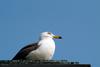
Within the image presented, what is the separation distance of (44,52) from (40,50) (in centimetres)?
34

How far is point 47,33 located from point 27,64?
304 inches

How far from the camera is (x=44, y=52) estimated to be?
20281 mm

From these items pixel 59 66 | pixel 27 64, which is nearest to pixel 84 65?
pixel 59 66

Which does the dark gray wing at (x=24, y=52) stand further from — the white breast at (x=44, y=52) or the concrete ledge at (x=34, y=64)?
the concrete ledge at (x=34, y=64)

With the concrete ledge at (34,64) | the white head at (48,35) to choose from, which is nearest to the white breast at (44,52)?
the white head at (48,35)

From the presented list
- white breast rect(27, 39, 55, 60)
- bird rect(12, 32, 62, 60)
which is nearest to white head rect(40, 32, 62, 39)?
bird rect(12, 32, 62, 60)

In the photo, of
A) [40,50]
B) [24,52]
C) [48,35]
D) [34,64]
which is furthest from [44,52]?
[34,64]

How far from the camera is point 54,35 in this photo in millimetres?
22547

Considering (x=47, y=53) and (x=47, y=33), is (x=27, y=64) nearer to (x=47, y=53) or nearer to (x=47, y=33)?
(x=47, y=53)

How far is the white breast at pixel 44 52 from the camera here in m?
20.2

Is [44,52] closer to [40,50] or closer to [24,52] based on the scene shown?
[40,50]

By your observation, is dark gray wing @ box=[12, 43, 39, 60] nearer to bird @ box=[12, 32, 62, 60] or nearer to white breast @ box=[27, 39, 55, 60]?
bird @ box=[12, 32, 62, 60]

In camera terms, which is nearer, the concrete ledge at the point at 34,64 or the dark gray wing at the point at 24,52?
the concrete ledge at the point at 34,64

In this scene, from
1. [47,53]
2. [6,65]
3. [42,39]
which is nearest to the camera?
[6,65]
